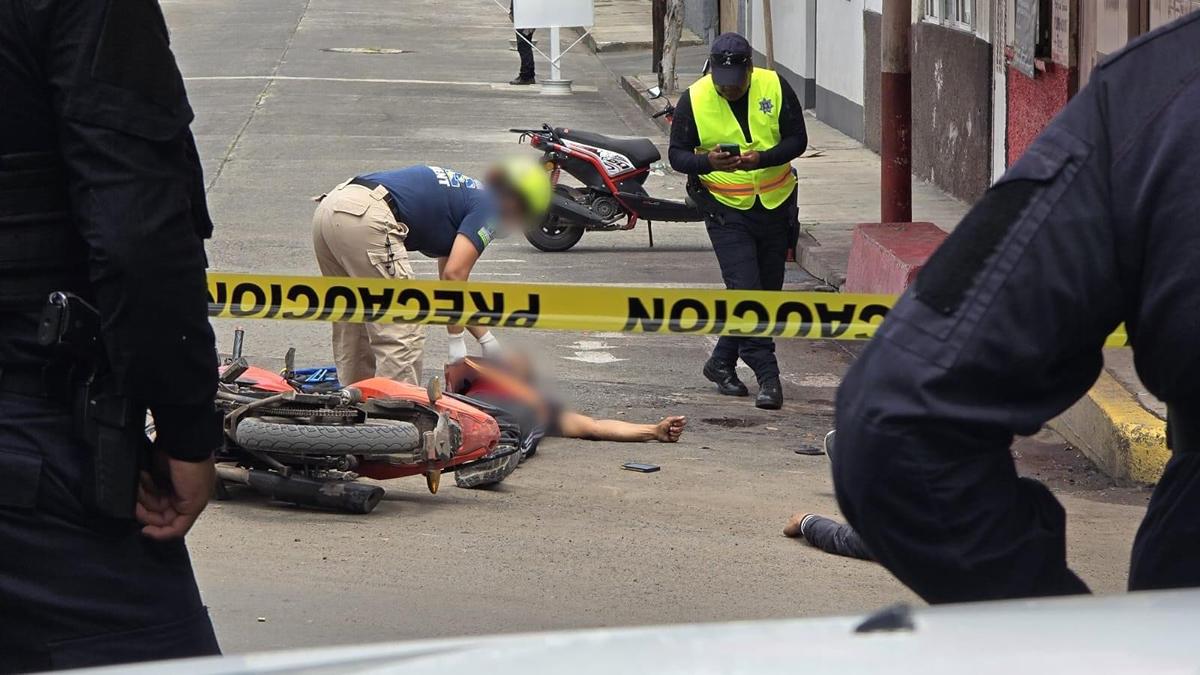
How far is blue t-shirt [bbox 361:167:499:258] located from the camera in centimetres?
728

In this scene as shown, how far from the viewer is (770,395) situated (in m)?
8.52

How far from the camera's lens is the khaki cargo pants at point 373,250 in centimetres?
714

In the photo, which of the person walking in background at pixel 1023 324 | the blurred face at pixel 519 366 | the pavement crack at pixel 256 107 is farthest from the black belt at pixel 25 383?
the pavement crack at pixel 256 107

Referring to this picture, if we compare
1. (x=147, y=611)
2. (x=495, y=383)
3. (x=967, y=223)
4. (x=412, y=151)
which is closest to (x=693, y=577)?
(x=495, y=383)

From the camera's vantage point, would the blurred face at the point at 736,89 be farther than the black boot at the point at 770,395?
Yes

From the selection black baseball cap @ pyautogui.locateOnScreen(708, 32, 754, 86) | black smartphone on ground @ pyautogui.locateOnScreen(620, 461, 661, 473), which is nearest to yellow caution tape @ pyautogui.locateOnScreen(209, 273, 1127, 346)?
black smartphone on ground @ pyautogui.locateOnScreen(620, 461, 661, 473)

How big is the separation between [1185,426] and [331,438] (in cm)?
424

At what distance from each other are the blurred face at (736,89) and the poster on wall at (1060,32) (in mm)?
3286

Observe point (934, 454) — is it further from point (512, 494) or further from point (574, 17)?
point (574, 17)

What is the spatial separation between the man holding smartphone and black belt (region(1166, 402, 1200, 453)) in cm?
667

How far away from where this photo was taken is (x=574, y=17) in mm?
22875

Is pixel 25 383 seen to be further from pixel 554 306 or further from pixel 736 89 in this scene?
pixel 736 89

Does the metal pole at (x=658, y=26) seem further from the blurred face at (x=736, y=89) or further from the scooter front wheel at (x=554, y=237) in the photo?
the blurred face at (x=736, y=89)

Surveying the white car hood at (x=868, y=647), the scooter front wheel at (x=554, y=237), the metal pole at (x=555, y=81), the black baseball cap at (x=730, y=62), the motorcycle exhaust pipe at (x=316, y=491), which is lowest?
the metal pole at (x=555, y=81)
